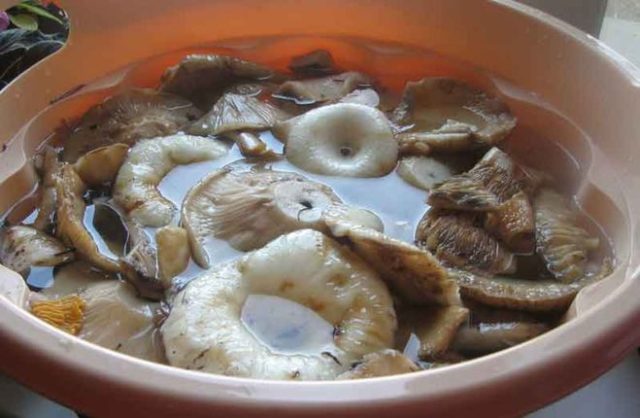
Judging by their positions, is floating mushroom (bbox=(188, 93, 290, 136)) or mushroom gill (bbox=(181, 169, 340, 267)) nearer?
mushroom gill (bbox=(181, 169, 340, 267))

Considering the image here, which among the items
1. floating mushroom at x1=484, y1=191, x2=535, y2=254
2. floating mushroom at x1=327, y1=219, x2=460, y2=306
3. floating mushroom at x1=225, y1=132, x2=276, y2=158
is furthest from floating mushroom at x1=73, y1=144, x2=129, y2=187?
floating mushroom at x1=484, y1=191, x2=535, y2=254

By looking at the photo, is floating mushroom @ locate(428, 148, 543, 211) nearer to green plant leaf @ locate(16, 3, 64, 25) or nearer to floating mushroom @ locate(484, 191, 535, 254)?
floating mushroom @ locate(484, 191, 535, 254)

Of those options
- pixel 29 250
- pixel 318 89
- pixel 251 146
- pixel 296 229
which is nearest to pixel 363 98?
pixel 318 89

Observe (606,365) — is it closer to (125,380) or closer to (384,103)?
(125,380)

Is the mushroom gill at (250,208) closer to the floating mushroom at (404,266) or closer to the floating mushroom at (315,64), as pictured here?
the floating mushroom at (404,266)

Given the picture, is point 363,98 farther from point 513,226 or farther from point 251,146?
point 513,226

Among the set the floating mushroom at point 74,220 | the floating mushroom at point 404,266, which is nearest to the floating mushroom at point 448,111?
the floating mushroom at point 404,266

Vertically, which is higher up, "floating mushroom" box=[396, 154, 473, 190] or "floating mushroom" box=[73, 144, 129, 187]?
"floating mushroom" box=[73, 144, 129, 187]

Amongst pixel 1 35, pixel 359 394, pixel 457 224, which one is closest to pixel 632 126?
pixel 457 224
